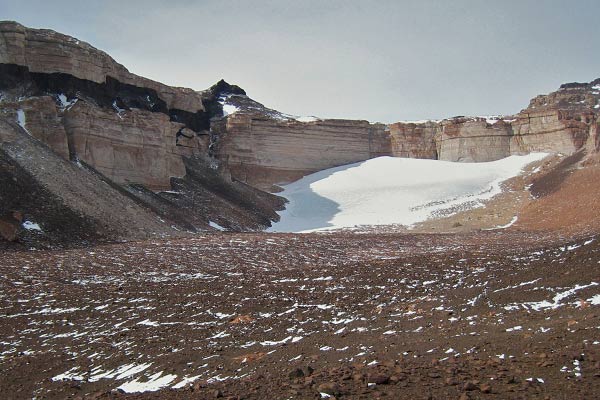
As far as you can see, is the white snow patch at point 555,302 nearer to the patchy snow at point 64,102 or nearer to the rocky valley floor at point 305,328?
the rocky valley floor at point 305,328

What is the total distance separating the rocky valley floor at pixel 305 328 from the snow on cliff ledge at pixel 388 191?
2468cm

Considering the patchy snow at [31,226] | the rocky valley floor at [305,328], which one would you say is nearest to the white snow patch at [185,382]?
the rocky valley floor at [305,328]

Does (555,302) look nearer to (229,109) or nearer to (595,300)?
(595,300)

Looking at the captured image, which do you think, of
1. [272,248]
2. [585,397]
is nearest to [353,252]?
[272,248]

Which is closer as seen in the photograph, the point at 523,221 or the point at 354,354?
the point at 354,354

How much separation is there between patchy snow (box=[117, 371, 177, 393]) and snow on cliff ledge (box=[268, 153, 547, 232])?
31.9 meters

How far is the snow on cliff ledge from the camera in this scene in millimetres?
45156

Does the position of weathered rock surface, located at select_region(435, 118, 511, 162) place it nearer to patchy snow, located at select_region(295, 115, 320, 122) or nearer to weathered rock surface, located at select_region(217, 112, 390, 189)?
weathered rock surface, located at select_region(217, 112, 390, 189)

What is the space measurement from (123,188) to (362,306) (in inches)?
1054

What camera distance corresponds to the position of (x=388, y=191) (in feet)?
177

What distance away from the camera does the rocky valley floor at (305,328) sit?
21.6 feet

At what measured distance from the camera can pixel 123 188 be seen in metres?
35.6

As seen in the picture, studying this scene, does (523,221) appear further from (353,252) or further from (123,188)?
(123,188)

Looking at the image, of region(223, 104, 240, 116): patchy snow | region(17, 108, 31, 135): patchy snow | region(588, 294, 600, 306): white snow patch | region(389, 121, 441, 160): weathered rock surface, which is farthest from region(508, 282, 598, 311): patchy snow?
region(389, 121, 441, 160): weathered rock surface
